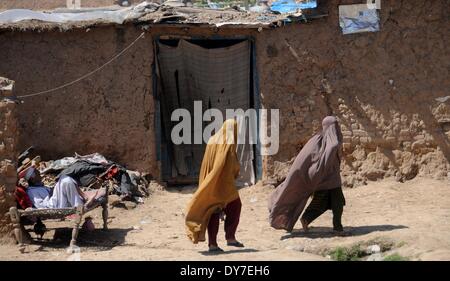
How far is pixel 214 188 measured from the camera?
8727 mm

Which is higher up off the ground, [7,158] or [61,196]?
[7,158]

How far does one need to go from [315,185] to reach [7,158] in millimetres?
3388

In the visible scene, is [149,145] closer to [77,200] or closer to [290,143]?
[290,143]

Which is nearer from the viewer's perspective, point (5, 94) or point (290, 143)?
point (5, 94)

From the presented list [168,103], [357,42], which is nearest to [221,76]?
[168,103]

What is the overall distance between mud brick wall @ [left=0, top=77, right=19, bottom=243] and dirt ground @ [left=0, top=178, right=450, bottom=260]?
298 millimetres

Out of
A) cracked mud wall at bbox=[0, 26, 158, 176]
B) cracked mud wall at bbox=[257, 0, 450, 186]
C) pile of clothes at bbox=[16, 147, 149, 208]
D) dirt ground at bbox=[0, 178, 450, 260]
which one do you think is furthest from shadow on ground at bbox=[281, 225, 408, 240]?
cracked mud wall at bbox=[0, 26, 158, 176]

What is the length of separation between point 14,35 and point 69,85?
3.50 ft

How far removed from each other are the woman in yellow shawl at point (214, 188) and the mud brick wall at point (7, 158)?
85.3 inches

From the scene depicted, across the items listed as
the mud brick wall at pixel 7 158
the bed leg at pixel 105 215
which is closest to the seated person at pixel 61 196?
the mud brick wall at pixel 7 158

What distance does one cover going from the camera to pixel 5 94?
32.2 feet

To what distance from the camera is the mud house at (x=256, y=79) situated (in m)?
12.2

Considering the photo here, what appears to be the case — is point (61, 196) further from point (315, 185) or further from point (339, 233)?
point (339, 233)

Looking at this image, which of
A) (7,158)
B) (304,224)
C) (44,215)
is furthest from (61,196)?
(304,224)
